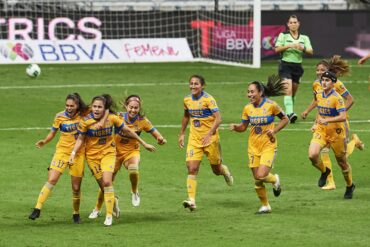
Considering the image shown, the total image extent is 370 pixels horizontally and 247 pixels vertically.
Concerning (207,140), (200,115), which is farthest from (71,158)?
(200,115)

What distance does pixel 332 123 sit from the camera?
18766 millimetres

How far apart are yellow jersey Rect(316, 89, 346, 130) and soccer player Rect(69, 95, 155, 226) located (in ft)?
11.6

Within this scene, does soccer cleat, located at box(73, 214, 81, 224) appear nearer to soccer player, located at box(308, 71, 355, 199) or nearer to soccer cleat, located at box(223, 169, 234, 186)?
soccer cleat, located at box(223, 169, 234, 186)

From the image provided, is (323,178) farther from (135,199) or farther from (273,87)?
(135,199)

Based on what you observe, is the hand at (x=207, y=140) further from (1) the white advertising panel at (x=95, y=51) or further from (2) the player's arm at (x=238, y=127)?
(1) the white advertising panel at (x=95, y=51)

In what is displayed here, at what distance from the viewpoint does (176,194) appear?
19.2 metres

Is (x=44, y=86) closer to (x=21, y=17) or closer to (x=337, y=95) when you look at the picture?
(x=21, y=17)

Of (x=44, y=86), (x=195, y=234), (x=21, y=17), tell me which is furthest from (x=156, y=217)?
(x=21, y=17)

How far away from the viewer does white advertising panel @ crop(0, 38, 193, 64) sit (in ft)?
125

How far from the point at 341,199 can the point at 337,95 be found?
171 cm

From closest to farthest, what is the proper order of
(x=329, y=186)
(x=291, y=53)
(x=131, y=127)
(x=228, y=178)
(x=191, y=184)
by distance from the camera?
(x=191, y=184)
(x=131, y=127)
(x=228, y=178)
(x=329, y=186)
(x=291, y=53)

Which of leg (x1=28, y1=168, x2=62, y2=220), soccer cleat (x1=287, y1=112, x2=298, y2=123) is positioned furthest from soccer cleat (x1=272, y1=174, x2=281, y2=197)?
soccer cleat (x1=287, y1=112, x2=298, y2=123)

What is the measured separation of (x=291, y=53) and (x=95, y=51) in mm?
12993

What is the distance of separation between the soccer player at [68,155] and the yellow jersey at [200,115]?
2044 millimetres
